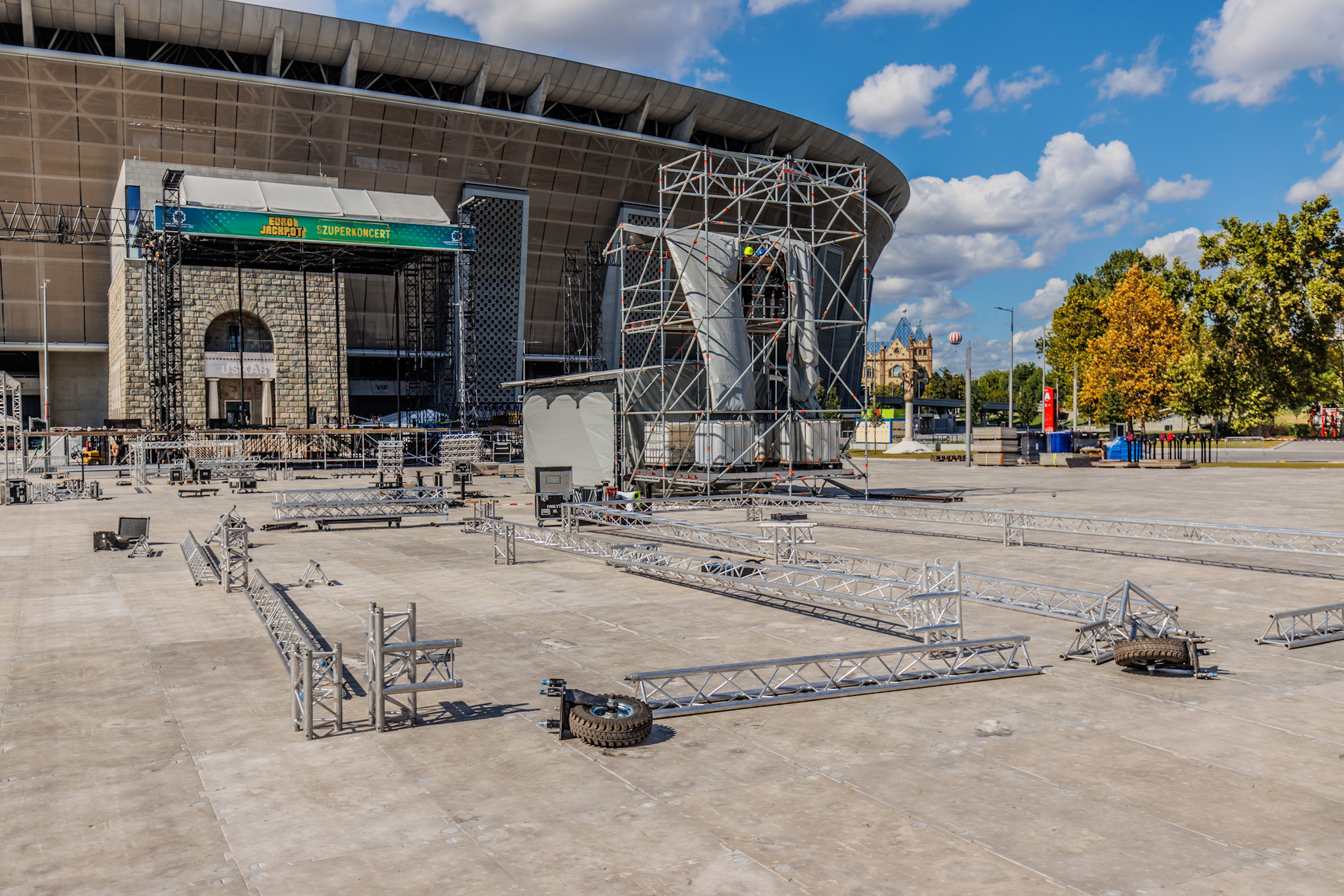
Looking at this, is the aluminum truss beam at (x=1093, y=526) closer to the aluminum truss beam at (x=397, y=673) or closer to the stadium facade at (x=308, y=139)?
the aluminum truss beam at (x=397, y=673)

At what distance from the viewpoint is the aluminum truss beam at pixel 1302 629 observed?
13.1 m

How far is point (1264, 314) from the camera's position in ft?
216

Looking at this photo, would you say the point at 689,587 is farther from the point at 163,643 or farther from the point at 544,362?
the point at 544,362

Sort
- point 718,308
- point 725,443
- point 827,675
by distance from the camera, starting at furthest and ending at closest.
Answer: point 718,308, point 725,443, point 827,675

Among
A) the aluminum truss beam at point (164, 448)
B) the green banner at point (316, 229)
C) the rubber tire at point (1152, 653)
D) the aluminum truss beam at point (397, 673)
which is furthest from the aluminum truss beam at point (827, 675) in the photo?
the green banner at point (316, 229)

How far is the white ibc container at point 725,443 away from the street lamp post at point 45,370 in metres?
54.6

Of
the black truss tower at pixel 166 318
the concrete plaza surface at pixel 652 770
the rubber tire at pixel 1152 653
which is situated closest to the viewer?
the concrete plaza surface at pixel 652 770

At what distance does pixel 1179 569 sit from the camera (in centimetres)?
1958

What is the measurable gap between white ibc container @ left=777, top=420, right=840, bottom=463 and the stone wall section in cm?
4417

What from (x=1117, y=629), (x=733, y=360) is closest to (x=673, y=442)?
(x=733, y=360)

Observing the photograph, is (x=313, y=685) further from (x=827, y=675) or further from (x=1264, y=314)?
(x=1264, y=314)

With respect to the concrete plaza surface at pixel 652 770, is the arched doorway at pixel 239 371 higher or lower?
higher

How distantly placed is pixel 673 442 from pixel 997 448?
32984mm

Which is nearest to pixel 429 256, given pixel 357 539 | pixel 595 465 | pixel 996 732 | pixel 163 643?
pixel 595 465
